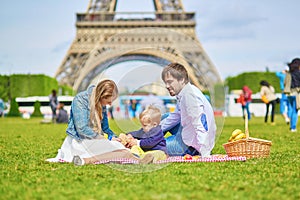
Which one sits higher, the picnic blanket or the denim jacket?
the denim jacket

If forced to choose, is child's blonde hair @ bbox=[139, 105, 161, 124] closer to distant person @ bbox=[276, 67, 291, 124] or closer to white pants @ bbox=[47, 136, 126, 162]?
white pants @ bbox=[47, 136, 126, 162]

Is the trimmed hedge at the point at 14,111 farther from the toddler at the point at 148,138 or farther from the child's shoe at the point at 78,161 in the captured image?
the child's shoe at the point at 78,161

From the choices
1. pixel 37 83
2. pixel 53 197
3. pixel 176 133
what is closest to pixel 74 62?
pixel 37 83

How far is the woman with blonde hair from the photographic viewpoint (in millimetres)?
5330

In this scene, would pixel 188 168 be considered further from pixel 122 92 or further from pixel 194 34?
pixel 194 34

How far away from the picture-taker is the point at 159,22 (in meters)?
40.6

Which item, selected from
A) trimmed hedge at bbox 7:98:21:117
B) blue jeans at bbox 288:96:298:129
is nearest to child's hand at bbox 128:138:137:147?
blue jeans at bbox 288:96:298:129

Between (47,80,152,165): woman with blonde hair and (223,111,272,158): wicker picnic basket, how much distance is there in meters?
1.36

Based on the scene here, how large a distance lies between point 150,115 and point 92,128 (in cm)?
74

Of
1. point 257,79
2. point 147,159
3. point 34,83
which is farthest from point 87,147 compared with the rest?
point 34,83

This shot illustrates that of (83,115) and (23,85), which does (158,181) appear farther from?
(23,85)

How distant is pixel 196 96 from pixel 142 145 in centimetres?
95

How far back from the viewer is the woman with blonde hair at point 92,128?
210 inches

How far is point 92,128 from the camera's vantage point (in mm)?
5426
